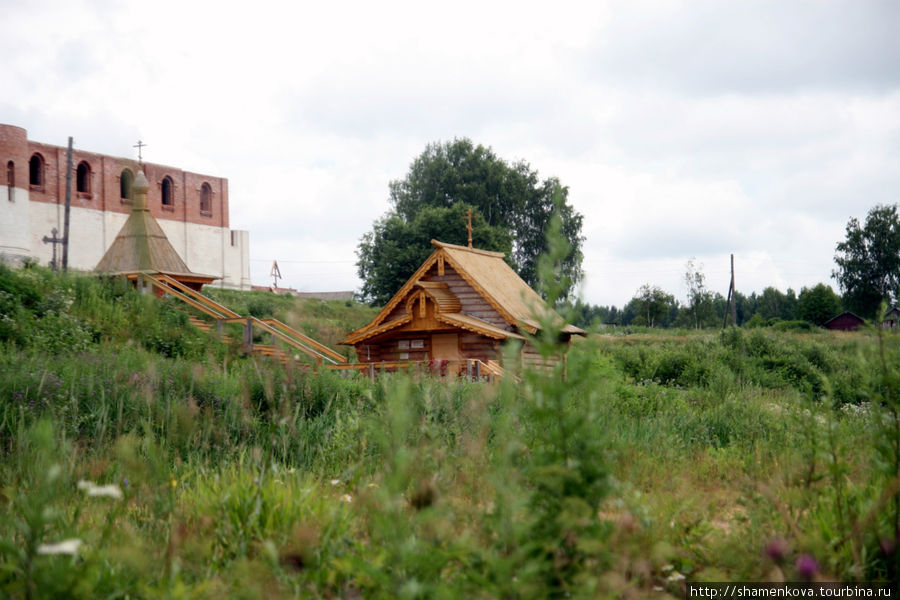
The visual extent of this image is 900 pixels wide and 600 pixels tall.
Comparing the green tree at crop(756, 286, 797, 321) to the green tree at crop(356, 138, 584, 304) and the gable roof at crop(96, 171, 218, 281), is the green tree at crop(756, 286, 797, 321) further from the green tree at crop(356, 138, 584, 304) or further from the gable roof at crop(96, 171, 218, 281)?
the gable roof at crop(96, 171, 218, 281)

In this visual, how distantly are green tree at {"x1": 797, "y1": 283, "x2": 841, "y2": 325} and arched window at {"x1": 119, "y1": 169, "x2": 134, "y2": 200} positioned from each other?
58828 mm

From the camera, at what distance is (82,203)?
154 feet

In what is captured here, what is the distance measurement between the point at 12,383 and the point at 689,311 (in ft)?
203

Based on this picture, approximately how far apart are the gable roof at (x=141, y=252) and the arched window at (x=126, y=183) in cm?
2867

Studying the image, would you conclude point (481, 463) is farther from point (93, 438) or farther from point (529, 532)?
point (93, 438)

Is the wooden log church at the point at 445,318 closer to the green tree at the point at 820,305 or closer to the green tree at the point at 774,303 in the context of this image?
the green tree at the point at 820,305

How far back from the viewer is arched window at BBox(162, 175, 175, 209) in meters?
51.8

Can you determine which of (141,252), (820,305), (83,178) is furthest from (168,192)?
(820,305)

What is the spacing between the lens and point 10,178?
137 ft

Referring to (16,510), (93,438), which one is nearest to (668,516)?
(16,510)

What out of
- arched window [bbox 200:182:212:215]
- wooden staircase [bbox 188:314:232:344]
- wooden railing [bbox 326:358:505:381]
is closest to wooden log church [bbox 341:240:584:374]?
wooden railing [bbox 326:358:505:381]

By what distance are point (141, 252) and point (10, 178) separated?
2486 cm

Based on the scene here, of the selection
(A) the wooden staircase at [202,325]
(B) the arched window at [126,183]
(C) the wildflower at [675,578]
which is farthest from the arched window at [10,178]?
(C) the wildflower at [675,578]

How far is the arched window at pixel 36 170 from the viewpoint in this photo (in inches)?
1793
